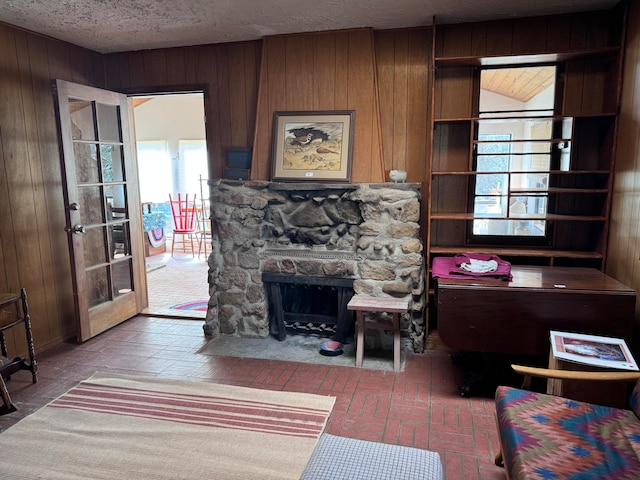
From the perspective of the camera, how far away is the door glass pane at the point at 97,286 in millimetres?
3719

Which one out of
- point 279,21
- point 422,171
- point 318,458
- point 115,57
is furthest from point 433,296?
point 115,57

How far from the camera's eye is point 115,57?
158 inches

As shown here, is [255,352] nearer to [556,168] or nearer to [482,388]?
[482,388]

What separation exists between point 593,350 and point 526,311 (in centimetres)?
43

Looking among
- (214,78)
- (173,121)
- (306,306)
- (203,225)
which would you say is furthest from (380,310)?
(173,121)

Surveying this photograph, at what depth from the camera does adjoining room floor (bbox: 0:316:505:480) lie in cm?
230

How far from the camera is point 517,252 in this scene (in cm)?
315

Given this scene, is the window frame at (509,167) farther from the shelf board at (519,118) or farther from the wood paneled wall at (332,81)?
the wood paneled wall at (332,81)

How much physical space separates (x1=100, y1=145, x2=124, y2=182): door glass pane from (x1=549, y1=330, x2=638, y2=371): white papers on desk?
11.5 ft

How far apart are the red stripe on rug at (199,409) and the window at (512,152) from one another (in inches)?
72.5

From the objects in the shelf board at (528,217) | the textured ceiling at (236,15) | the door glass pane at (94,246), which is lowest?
the door glass pane at (94,246)

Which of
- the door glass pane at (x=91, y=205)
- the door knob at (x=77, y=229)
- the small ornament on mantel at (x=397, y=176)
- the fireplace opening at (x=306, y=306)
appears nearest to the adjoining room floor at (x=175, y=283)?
the fireplace opening at (x=306, y=306)

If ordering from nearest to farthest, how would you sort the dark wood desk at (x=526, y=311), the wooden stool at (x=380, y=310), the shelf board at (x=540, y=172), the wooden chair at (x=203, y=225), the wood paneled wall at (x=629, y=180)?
the dark wood desk at (x=526, y=311), the wood paneled wall at (x=629, y=180), the shelf board at (x=540, y=172), the wooden stool at (x=380, y=310), the wooden chair at (x=203, y=225)

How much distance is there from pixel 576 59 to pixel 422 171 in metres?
1.26
